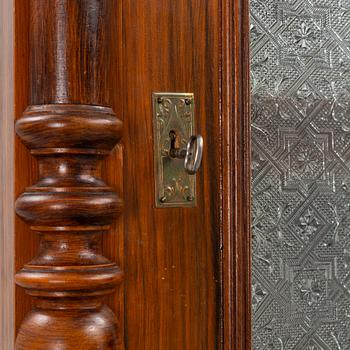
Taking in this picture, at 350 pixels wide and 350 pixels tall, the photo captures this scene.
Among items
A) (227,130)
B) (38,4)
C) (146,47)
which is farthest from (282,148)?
(38,4)

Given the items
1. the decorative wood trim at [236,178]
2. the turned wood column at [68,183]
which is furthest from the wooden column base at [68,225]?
the decorative wood trim at [236,178]

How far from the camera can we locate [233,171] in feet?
2.66

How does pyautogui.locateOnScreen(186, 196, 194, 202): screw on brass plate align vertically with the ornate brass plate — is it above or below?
below

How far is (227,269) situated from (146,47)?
22 cm

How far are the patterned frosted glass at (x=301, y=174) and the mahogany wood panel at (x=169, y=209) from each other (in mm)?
46

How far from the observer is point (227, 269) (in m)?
0.80

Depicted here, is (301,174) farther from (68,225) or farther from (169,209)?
(68,225)

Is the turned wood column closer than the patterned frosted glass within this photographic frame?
Yes

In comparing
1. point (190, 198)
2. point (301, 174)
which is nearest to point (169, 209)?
point (190, 198)
